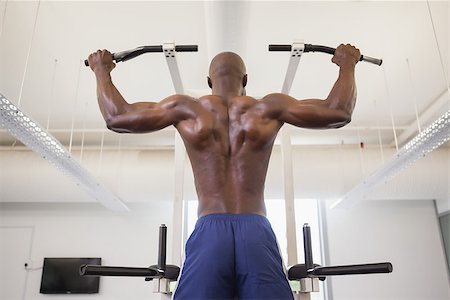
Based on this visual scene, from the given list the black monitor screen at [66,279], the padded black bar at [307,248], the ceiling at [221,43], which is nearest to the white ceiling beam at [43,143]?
the ceiling at [221,43]

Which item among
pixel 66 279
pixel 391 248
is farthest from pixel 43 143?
pixel 391 248

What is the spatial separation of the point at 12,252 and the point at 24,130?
3243mm

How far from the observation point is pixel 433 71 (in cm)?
362

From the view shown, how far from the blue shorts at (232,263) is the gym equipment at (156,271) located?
279 millimetres

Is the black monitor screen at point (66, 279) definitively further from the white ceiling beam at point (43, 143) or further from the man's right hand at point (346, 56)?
the man's right hand at point (346, 56)

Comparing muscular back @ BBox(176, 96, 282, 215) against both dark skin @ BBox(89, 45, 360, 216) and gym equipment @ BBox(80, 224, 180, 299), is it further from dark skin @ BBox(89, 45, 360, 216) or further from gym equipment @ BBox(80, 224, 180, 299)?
gym equipment @ BBox(80, 224, 180, 299)

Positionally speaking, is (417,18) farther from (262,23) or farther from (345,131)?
(345,131)

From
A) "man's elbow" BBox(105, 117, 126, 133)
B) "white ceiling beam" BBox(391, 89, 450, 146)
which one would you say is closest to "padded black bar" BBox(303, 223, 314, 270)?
"man's elbow" BBox(105, 117, 126, 133)

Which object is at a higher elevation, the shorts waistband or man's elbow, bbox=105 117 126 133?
man's elbow, bbox=105 117 126 133

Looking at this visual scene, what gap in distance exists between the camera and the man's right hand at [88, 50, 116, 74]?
1.45m

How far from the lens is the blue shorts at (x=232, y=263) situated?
1.12 metres

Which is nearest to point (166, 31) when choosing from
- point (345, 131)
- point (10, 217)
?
point (345, 131)

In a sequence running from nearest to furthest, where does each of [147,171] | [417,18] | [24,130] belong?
[24,130] < [417,18] < [147,171]

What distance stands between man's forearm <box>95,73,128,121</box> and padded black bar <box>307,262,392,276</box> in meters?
0.93
